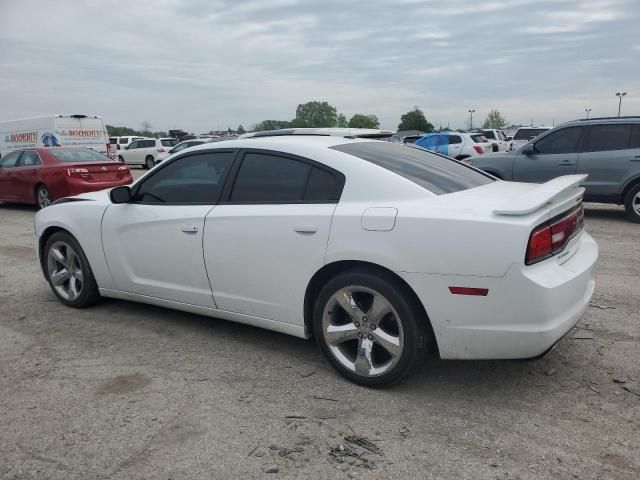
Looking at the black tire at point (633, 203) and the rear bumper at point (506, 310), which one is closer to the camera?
the rear bumper at point (506, 310)

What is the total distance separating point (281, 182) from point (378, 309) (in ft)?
3.61

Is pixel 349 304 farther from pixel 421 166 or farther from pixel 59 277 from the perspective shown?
pixel 59 277

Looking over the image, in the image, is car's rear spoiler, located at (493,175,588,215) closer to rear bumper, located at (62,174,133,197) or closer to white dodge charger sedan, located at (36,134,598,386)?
white dodge charger sedan, located at (36,134,598,386)

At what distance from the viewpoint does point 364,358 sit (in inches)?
131

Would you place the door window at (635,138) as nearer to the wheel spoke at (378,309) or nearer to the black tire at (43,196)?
the wheel spoke at (378,309)

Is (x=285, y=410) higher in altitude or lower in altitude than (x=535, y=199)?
lower

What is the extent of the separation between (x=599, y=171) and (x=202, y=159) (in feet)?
24.9

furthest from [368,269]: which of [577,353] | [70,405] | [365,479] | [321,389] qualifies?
[70,405]

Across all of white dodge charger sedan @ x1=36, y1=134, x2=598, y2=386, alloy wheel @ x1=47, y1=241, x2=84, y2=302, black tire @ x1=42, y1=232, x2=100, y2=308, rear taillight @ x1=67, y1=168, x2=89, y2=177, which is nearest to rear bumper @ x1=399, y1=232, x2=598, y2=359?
white dodge charger sedan @ x1=36, y1=134, x2=598, y2=386

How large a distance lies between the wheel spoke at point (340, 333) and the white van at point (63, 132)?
58.1ft

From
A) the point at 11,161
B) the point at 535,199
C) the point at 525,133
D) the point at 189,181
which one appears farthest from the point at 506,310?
the point at 525,133

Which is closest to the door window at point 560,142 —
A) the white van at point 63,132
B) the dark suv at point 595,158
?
the dark suv at point 595,158

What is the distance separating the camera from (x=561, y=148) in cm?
991

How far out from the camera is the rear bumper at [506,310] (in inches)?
111
